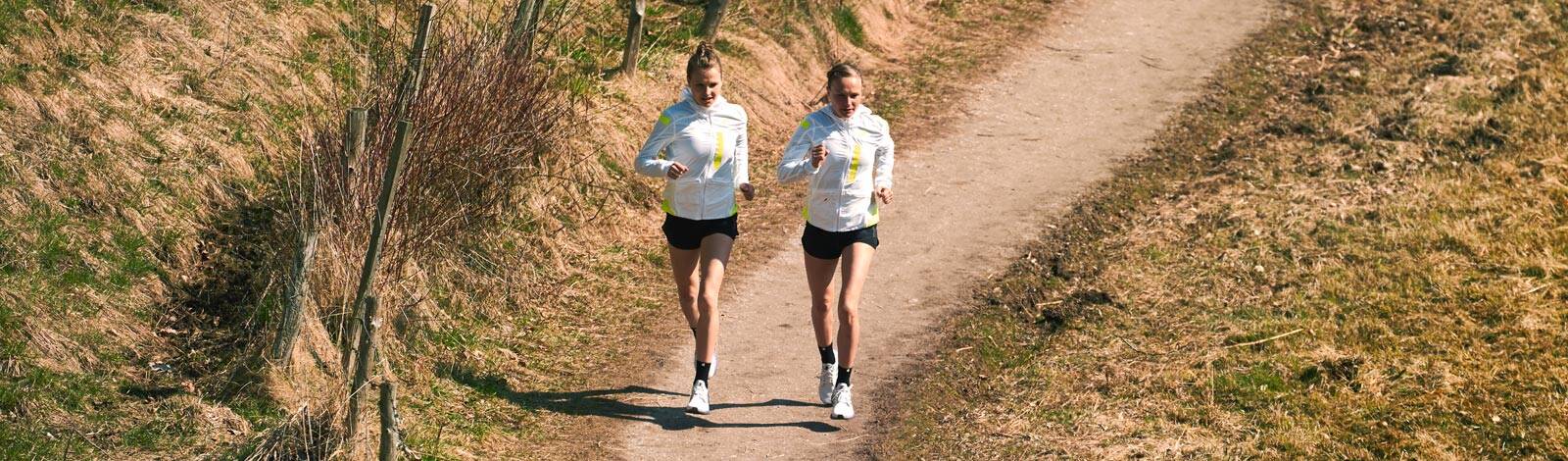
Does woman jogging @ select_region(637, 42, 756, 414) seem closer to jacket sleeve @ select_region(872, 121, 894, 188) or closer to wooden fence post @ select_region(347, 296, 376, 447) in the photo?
jacket sleeve @ select_region(872, 121, 894, 188)

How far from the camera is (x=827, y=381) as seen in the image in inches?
298

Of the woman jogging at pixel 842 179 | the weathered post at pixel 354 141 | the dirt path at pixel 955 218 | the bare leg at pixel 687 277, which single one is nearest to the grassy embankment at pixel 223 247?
the weathered post at pixel 354 141

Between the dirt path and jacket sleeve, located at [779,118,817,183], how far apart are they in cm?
125

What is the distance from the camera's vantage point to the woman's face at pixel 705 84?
691 centimetres

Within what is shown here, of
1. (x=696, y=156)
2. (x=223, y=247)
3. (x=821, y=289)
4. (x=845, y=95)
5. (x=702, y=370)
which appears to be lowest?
(x=702, y=370)

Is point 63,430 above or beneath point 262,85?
beneath

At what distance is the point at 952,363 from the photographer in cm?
824

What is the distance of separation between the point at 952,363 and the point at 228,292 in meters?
3.65

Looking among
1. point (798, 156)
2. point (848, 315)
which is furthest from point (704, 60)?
point (848, 315)

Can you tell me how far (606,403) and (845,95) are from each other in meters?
1.99

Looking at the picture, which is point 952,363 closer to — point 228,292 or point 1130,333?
point 1130,333

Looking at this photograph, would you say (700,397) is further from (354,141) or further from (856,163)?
(354,141)

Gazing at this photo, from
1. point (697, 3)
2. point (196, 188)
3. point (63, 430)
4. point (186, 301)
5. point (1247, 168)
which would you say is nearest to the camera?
point (63, 430)

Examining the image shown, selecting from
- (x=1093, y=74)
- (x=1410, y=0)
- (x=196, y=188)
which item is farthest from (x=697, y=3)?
(x=1410, y=0)
